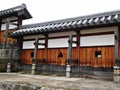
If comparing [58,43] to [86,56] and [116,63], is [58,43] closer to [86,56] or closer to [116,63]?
[86,56]

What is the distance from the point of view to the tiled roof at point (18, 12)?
15.0 m

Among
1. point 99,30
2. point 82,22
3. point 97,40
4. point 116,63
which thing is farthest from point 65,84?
point 82,22

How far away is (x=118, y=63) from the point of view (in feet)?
29.4

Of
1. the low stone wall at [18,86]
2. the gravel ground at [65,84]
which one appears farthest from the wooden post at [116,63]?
the low stone wall at [18,86]

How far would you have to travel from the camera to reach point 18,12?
15156 millimetres

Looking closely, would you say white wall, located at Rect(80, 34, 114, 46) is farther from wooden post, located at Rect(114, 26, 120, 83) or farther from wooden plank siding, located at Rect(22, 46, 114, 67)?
wooden post, located at Rect(114, 26, 120, 83)

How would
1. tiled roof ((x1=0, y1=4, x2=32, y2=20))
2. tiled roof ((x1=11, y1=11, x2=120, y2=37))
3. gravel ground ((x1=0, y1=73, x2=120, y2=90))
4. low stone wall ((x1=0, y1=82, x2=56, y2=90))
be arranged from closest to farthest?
gravel ground ((x1=0, y1=73, x2=120, y2=90)) → low stone wall ((x1=0, y1=82, x2=56, y2=90)) → tiled roof ((x1=11, y1=11, x2=120, y2=37)) → tiled roof ((x1=0, y1=4, x2=32, y2=20))

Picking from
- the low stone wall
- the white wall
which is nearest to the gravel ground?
the low stone wall

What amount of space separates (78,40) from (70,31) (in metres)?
0.87

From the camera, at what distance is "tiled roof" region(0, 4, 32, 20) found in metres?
15.0

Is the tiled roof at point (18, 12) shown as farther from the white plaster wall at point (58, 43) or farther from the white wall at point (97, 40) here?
the white wall at point (97, 40)

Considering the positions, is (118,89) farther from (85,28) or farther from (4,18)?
(4,18)

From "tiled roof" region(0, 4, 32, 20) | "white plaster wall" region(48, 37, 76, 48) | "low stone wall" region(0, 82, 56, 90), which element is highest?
"tiled roof" region(0, 4, 32, 20)

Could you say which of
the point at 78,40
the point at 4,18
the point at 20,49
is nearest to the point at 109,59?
the point at 78,40
